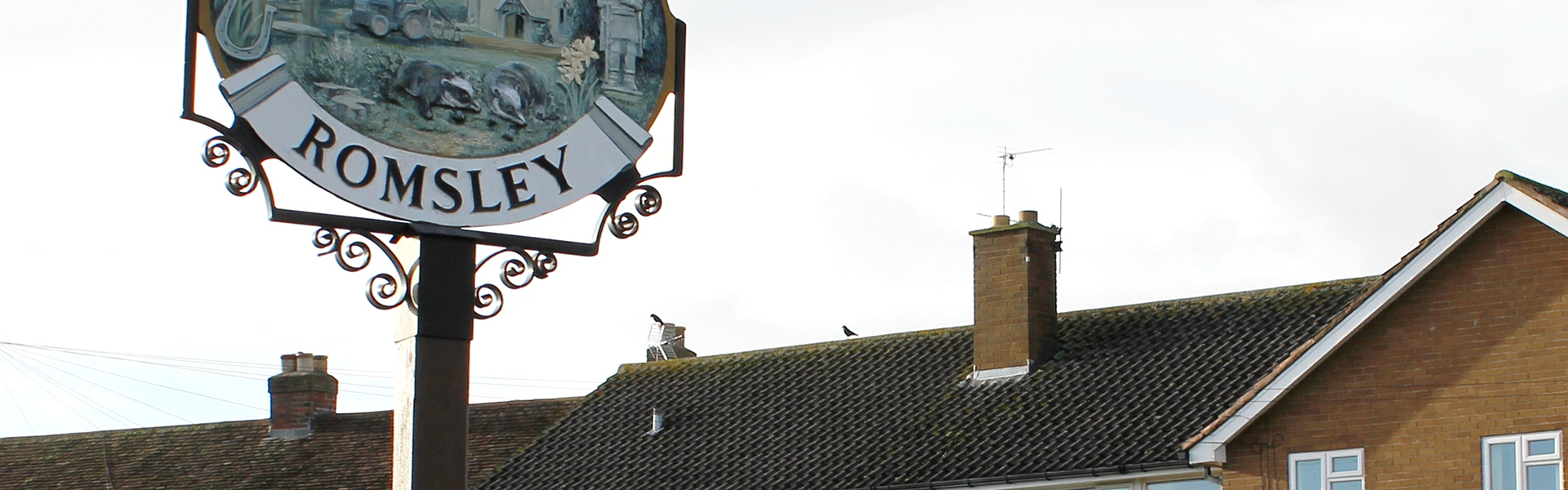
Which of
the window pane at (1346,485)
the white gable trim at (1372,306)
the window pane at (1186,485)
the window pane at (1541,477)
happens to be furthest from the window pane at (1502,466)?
the window pane at (1186,485)

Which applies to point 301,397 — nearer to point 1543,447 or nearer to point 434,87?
point 1543,447

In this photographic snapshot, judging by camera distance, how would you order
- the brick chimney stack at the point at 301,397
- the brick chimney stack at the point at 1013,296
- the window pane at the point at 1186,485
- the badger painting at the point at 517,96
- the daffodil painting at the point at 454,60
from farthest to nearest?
the brick chimney stack at the point at 301,397 → the brick chimney stack at the point at 1013,296 → the window pane at the point at 1186,485 → the badger painting at the point at 517,96 → the daffodil painting at the point at 454,60

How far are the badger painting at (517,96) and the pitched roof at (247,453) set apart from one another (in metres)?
29.1

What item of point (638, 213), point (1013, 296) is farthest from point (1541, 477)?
point (638, 213)

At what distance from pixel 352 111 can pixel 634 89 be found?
1420mm

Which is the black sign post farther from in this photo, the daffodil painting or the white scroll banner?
the daffodil painting

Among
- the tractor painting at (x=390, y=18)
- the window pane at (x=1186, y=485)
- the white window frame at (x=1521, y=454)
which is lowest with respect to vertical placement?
the window pane at (x=1186, y=485)

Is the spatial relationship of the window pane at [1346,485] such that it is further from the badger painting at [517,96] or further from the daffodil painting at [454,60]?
the badger painting at [517,96]

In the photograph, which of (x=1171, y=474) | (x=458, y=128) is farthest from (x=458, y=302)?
(x=1171, y=474)

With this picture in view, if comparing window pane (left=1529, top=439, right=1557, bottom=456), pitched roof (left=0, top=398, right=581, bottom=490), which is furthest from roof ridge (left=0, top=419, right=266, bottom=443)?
window pane (left=1529, top=439, right=1557, bottom=456)

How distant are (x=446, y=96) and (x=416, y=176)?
382mm

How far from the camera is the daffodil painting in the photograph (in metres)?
10.3

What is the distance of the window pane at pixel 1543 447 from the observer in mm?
25203

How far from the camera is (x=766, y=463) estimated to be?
1388 inches
